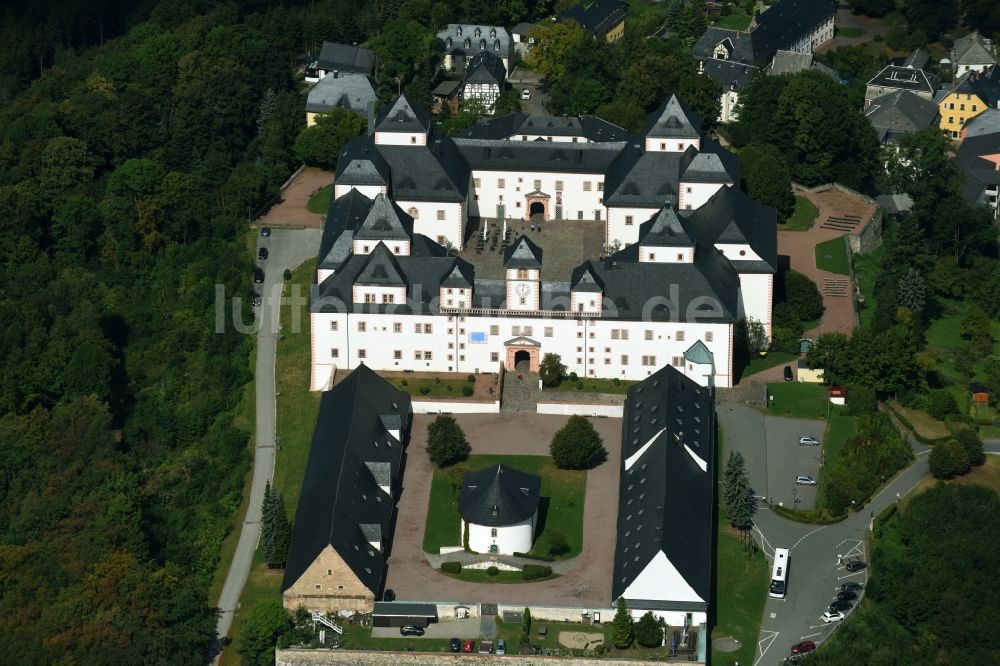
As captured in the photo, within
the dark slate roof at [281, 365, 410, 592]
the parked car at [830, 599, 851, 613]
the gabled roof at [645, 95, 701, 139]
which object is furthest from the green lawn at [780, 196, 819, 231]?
the parked car at [830, 599, 851, 613]

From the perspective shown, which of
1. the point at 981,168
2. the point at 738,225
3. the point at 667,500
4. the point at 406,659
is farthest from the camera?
the point at 981,168

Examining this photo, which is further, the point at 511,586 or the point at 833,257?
the point at 833,257

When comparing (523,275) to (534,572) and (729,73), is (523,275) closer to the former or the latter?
(534,572)

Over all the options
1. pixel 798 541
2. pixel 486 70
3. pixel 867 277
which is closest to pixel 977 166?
pixel 867 277

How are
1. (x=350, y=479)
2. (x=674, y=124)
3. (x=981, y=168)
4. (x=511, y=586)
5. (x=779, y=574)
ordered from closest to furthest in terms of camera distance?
1. (x=511, y=586)
2. (x=779, y=574)
3. (x=350, y=479)
4. (x=674, y=124)
5. (x=981, y=168)

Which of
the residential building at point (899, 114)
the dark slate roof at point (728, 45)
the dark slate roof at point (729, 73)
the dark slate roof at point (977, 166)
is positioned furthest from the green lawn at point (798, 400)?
the dark slate roof at point (728, 45)

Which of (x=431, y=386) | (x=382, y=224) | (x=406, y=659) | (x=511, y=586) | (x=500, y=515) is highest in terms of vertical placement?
(x=382, y=224)

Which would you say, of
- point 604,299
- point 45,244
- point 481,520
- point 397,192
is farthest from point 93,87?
point 481,520

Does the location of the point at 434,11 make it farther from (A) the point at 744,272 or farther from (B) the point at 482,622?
(B) the point at 482,622
